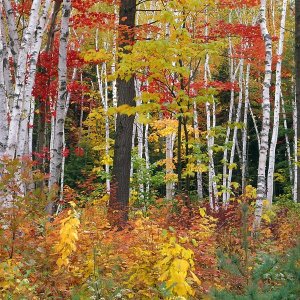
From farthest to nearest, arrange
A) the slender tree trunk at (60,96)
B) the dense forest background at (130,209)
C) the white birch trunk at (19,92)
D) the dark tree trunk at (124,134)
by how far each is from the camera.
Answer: the slender tree trunk at (60,96) → the dark tree trunk at (124,134) → the white birch trunk at (19,92) → the dense forest background at (130,209)

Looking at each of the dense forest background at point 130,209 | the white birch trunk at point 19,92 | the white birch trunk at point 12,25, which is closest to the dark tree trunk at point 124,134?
the dense forest background at point 130,209

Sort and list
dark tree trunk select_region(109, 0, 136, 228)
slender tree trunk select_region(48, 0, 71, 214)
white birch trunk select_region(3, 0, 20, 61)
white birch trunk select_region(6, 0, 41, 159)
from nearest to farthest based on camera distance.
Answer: white birch trunk select_region(6, 0, 41, 159) → white birch trunk select_region(3, 0, 20, 61) → dark tree trunk select_region(109, 0, 136, 228) → slender tree trunk select_region(48, 0, 71, 214)

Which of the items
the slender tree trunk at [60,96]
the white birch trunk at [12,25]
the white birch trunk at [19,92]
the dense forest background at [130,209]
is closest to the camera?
the dense forest background at [130,209]

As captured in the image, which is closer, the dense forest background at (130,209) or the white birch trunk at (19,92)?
the dense forest background at (130,209)

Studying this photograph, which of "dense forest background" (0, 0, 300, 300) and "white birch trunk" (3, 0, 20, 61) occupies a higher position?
"white birch trunk" (3, 0, 20, 61)

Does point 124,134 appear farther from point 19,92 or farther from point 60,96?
point 19,92

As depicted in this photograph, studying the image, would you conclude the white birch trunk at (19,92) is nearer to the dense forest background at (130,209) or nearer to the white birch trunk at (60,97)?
the dense forest background at (130,209)

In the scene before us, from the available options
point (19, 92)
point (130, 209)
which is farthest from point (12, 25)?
point (130, 209)

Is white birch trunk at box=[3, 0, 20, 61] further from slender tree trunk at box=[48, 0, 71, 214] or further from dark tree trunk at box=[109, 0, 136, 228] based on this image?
dark tree trunk at box=[109, 0, 136, 228]

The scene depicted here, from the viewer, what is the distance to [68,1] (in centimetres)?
930

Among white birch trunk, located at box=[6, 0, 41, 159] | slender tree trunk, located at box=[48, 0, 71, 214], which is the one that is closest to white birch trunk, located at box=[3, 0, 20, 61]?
slender tree trunk, located at box=[48, 0, 71, 214]

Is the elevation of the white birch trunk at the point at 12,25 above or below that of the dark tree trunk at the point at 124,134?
above

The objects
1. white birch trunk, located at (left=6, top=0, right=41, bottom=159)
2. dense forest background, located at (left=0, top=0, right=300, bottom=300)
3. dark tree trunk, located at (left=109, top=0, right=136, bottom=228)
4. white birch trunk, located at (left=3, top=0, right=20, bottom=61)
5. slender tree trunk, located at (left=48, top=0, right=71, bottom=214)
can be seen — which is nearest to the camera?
dense forest background, located at (left=0, top=0, right=300, bottom=300)

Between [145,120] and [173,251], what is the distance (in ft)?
14.9
